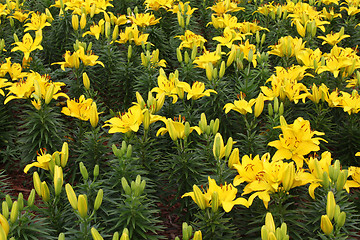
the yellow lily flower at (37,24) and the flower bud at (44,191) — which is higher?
the yellow lily flower at (37,24)

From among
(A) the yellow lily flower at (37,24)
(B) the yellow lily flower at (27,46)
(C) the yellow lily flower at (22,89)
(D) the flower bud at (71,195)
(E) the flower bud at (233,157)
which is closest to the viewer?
(D) the flower bud at (71,195)

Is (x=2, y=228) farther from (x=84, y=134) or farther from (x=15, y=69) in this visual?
(x=15, y=69)

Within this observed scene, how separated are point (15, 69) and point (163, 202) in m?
2.23

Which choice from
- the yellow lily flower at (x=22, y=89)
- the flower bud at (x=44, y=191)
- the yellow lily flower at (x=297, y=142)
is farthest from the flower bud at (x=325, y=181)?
the yellow lily flower at (x=22, y=89)

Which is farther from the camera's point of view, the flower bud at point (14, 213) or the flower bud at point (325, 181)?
the flower bud at point (325, 181)

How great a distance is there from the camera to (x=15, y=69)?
4.05 meters

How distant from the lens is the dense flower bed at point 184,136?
2.61m

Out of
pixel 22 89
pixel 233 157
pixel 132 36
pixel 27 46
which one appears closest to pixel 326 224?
pixel 233 157

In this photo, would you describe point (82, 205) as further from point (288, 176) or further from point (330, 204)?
point (330, 204)

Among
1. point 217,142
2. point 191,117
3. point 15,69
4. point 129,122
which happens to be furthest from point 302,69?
point 15,69

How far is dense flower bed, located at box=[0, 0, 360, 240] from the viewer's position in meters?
2.61

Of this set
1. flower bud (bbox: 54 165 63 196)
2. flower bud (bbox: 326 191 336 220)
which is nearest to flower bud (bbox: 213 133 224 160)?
flower bud (bbox: 326 191 336 220)

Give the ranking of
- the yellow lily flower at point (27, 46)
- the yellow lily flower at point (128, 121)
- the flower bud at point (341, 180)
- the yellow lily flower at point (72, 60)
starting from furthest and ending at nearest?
the yellow lily flower at point (27, 46) → the yellow lily flower at point (72, 60) → the yellow lily flower at point (128, 121) → the flower bud at point (341, 180)

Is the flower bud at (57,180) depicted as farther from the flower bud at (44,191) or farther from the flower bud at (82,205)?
the flower bud at (82,205)
